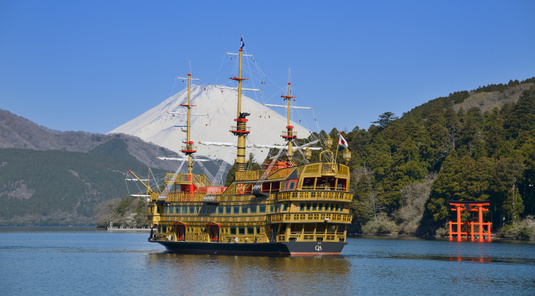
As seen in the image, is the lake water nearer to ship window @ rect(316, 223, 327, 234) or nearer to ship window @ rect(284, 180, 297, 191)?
ship window @ rect(316, 223, 327, 234)

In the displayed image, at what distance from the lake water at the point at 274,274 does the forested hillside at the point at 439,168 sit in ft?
93.1

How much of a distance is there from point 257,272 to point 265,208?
40.7 feet

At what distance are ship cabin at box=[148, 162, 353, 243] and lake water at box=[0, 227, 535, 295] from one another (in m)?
2.44

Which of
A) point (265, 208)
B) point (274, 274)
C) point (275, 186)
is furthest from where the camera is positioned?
point (265, 208)

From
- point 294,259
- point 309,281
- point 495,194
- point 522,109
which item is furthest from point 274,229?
point 522,109

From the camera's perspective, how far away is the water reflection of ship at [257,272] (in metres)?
47.2

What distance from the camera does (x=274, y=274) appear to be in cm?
5278

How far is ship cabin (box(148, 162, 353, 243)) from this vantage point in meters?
62.6

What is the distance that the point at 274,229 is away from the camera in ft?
215

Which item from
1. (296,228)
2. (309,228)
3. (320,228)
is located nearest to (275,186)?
(296,228)

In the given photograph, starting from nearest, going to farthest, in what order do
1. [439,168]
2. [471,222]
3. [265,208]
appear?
[265,208] < [471,222] < [439,168]

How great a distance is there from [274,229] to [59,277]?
19.1 m

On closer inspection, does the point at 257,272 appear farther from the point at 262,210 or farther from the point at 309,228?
the point at 262,210

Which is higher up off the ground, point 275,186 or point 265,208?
point 275,186
